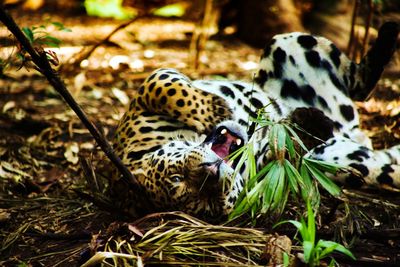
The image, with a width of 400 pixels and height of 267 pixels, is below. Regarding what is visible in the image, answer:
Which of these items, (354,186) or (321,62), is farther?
(321,62)

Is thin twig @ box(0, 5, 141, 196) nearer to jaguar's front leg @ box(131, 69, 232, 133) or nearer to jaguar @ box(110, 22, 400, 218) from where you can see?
jaguar @ box(110, 22, 400, 218)

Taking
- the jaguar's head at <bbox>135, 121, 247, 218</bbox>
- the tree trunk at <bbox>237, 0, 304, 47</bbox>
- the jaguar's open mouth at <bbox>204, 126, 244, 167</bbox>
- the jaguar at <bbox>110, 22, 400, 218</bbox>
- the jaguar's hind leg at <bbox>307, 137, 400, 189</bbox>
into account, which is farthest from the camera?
the tree trunk at <bbox>237, 0, 304, 47</bbox>

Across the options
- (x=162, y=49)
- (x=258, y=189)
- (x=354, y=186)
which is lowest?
(x=162, y=49)

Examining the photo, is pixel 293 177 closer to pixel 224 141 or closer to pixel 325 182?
pixel 325 182

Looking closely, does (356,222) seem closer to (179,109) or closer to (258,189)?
(258,189)

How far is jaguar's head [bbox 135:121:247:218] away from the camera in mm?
3613

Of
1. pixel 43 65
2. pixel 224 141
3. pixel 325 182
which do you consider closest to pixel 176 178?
pixel 224 141

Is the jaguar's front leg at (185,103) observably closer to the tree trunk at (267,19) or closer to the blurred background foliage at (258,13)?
the blurred background foliage at (258,13)

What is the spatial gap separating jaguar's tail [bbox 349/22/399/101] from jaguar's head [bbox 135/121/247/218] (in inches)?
64.7

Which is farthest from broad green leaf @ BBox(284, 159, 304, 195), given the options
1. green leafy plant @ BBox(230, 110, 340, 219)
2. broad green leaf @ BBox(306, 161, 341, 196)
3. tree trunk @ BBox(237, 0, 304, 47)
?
tree trunk @ BBox(237, 0, 304, 47)

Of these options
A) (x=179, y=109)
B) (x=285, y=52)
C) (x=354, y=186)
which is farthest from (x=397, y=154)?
(x=179, y=109)

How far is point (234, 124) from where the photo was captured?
3.98m

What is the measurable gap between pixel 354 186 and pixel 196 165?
130cm

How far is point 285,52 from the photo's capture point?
5.28 m
